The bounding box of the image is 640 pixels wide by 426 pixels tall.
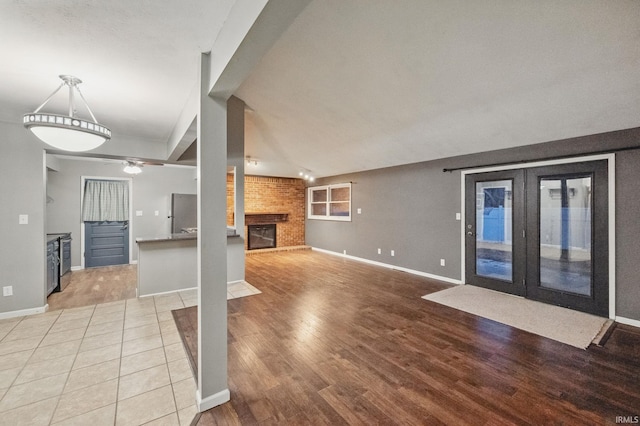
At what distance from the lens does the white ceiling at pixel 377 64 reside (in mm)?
1748

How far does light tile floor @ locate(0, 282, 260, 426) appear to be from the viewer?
179 cm

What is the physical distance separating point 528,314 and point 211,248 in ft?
12.8

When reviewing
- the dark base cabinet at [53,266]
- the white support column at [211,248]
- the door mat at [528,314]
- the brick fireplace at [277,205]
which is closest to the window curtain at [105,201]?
the dark base cabinet at [53,266]

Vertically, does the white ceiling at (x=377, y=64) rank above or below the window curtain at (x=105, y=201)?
above

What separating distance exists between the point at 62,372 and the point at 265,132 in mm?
4074

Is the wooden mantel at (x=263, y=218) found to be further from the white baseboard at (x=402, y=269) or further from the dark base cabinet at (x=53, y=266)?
the dark base cabinet at (x=53, y=266)

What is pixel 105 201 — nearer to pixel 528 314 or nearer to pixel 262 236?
pixel 262 236

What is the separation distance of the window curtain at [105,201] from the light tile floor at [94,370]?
3.28 m

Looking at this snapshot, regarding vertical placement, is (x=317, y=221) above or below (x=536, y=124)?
below

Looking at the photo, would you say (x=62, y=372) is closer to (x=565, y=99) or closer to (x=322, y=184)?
(x=565, y=99)

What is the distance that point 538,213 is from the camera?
381 centimetres

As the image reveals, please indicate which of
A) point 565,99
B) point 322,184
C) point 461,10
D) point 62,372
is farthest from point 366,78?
point 322,184

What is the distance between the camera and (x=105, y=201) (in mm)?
6113

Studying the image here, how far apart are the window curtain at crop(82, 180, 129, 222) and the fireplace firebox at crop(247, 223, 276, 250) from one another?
316 centimetres
